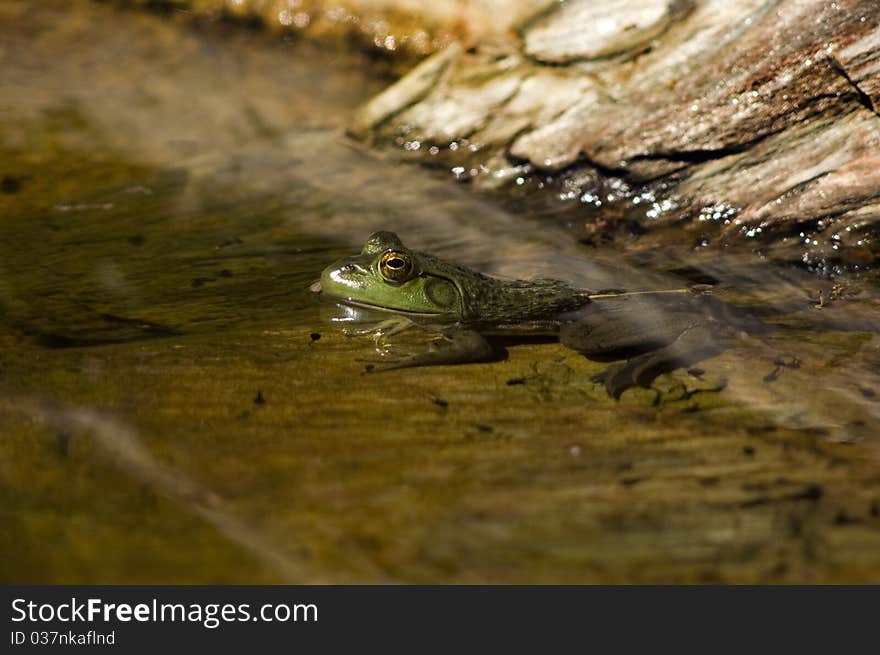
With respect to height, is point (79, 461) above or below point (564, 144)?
below

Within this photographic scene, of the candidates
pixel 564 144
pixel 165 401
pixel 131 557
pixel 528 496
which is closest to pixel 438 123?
pixel 564 144

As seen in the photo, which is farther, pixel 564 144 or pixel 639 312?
pixel 564 144

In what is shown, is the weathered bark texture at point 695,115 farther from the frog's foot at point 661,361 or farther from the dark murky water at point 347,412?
the frog's foot at point 661,361

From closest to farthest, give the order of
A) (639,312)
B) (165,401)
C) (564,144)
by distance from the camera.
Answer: (165,401), (639,312), (564,144)

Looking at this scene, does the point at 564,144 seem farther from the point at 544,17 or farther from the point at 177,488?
the point at 177,488

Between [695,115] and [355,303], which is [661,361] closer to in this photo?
[355,303]

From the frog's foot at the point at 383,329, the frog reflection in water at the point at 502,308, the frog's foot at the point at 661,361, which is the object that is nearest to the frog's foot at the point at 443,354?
the frog reflection in water at the point at 502,308

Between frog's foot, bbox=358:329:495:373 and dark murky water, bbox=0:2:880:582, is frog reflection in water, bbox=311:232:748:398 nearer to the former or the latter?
frog's foot, bbox=358:329:495:373
